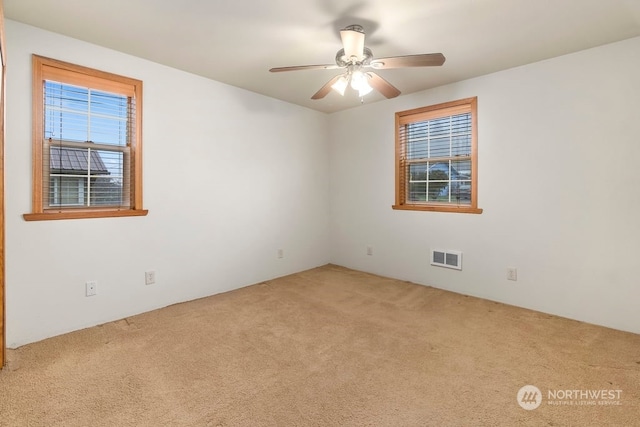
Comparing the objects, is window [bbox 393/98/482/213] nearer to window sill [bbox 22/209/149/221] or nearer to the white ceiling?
the white ceiling

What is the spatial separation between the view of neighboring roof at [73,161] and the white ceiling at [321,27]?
91 cm

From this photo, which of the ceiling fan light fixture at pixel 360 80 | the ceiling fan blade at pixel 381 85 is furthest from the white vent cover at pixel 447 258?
the ceiling fan light fixture at pixel 360 80

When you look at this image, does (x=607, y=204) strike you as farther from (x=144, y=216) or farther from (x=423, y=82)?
(x=144, y=216)

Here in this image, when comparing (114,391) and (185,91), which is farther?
(185,91)

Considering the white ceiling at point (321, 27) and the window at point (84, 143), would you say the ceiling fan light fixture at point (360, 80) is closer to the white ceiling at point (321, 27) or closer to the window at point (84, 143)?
the white ceiling at point (321, 27)

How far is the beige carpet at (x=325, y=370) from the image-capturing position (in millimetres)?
1624

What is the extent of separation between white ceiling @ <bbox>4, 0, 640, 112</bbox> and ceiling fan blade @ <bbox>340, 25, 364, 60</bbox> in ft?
0.47

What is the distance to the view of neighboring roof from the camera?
8.20 ft

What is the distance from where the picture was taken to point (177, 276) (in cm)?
319

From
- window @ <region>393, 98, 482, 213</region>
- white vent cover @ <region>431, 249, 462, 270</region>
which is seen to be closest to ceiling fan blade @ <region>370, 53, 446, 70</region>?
window @ <region>393, 98, 482, 213</region>

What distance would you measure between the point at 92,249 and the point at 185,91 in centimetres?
174

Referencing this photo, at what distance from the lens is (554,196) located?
2.88m

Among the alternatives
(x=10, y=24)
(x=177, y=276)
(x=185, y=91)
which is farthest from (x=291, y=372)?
(x=10, y=24)

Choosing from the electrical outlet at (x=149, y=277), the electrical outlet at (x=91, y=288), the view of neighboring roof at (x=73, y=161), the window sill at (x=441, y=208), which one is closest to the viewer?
the view of neighboring roof at (x=73, y=161)
